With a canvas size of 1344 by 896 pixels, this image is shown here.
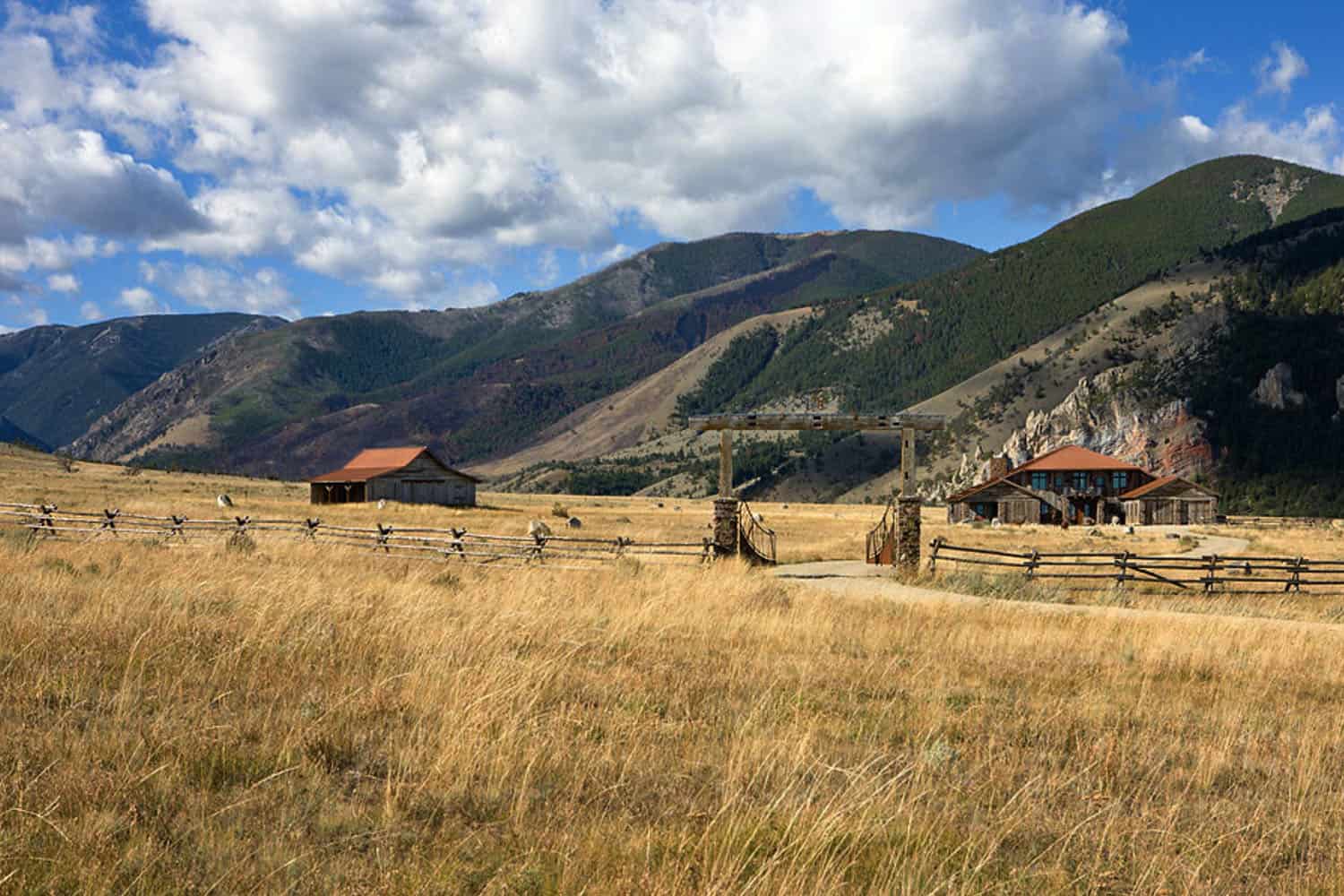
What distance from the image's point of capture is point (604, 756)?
4977mm

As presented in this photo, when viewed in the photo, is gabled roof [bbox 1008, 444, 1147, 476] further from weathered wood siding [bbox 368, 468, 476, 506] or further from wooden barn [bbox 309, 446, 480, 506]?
wooden barn [bbox 309, 446, 480, 506]

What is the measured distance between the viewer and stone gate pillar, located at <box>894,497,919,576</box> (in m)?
22.8

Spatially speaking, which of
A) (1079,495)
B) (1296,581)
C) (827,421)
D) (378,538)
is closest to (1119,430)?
(1079,495)

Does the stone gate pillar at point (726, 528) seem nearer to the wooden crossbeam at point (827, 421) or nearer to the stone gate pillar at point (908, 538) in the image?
the wooden crossbeam at point (827, 421)

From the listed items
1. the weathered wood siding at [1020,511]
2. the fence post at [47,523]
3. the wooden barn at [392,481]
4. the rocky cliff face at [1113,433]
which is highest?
the rocky cliff face at [1113,433]

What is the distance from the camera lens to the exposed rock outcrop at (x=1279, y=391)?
397 feet

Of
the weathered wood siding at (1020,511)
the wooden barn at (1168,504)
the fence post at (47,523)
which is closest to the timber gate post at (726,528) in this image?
the fence post at (47,523)

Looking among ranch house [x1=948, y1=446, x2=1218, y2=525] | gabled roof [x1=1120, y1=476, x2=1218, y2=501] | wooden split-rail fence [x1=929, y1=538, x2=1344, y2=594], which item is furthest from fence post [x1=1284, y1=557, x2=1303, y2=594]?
gabled roof [x1=1120, y1=476, x2=1218, y2=501]

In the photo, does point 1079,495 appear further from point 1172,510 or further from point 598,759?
point 598,759

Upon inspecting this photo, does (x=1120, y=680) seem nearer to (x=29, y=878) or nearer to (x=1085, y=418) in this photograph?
(x=29, y=878)

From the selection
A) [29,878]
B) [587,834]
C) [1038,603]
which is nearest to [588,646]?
[587,834]

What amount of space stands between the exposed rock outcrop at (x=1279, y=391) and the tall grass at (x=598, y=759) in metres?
137

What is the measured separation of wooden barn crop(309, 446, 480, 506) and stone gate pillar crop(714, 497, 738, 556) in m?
44.3

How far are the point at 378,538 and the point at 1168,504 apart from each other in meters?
72.6
